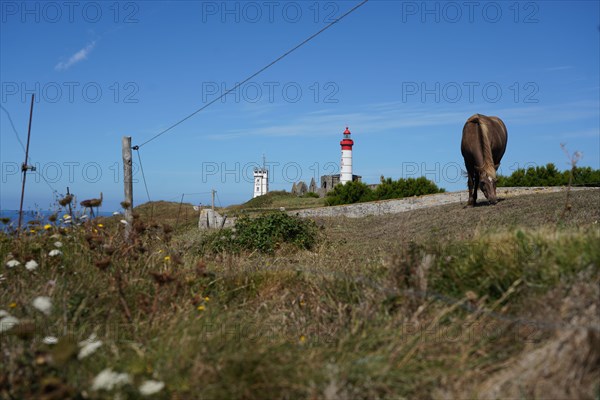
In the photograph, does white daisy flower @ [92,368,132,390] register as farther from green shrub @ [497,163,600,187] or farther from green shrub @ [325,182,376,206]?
green shrub @ [497,163,600,187]

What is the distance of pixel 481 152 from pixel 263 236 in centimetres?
697

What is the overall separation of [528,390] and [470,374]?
0.36 meters

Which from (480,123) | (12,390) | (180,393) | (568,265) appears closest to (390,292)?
(568,265)

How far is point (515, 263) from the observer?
15.0ft

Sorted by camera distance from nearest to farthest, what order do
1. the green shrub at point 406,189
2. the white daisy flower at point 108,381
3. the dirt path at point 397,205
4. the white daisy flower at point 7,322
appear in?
1. the white daisy flower at point 108,381
2. the white daisy flower at point 7,322
3. the dirt path at point 397,205
4. the green shrub at point 406,189

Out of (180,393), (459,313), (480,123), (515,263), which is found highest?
(480,123)

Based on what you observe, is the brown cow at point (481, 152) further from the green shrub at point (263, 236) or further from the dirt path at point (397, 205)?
the dirt path at point (397, 205)

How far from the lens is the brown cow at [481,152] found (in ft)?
47.0

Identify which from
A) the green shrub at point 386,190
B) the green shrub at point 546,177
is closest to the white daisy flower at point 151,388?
the green shrub at point 386,190

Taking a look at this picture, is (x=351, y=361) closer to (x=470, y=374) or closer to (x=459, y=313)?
(x=470, y=374)

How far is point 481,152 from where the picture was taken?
14.4 meters

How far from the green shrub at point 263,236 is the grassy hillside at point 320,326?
14.3 ft

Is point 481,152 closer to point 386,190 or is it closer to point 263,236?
point 263,236

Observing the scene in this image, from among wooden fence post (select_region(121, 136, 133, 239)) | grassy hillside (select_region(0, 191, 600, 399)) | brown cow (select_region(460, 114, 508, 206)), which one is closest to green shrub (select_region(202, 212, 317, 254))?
wooden fence post (select_region(121, 136, 133, 239))
